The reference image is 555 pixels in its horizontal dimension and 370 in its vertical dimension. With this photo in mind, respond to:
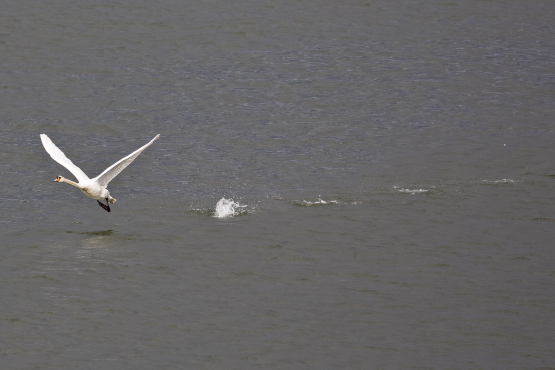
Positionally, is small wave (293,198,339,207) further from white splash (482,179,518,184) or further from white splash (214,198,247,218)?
white splash (482,179,518,184)

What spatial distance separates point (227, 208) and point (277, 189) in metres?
1.63

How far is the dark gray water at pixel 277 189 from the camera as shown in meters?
12.3

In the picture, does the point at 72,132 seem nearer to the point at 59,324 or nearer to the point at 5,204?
the point at 5,204

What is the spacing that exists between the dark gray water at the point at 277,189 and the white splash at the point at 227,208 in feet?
0.35

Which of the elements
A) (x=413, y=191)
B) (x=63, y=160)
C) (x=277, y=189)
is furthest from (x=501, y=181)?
(x=63, y=160)

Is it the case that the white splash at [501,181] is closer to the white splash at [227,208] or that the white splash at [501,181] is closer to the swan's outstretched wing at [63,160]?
the white splash at [227,208]

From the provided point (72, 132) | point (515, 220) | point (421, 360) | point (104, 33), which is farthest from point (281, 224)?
point (104, 33)

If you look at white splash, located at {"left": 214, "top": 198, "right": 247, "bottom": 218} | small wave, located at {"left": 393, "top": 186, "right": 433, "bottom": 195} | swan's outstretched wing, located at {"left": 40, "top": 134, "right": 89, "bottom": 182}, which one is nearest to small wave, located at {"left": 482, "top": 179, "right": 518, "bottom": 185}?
small wave, located at {"left": 393, "top": 186, "right": 433, "bottom": 195}

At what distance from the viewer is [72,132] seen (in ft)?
69.4

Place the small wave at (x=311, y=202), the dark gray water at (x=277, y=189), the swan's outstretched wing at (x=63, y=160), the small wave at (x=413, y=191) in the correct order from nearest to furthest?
1. the dark gray water at (x=277, y=189)
2. the swan's outstretched wing at (x=63, y=160)
3. the small wave at (x=311, y=202)
4. the small wave at (x=413, y=191)

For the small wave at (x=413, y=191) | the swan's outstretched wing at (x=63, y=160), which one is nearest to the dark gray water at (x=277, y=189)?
the small wave at (x=413, y=191)

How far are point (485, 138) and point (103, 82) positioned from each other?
9681mm

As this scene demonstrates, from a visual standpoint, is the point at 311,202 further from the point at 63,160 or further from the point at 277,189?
the point at 63,160

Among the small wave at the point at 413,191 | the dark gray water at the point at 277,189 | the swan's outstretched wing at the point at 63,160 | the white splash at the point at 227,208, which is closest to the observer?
the dark gray water at the point at 277,189
